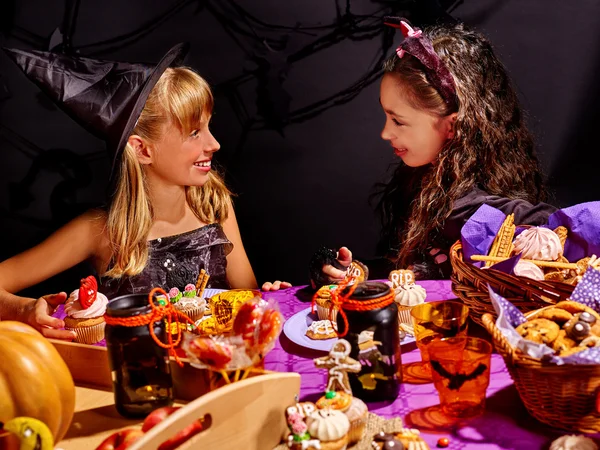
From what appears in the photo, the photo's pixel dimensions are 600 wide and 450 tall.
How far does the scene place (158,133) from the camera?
2.44 m

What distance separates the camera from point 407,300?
5.56 feet

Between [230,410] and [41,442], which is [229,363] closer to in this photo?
[230,410]

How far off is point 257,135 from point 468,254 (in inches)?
61.5

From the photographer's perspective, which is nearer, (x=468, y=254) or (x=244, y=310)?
(x=244, y=310)

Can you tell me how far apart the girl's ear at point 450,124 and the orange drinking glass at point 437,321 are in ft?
3.78

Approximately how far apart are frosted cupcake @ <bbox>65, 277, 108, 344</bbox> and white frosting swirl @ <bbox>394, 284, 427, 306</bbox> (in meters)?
0.80

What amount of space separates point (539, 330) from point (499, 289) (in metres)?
0.26

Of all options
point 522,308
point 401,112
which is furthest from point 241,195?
point 522,308

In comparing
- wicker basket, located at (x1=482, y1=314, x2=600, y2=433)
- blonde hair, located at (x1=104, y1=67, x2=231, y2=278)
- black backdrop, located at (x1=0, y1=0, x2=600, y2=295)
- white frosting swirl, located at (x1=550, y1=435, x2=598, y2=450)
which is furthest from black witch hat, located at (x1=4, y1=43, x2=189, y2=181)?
white frosting swirl, located at (x1=550, y1=435, x2=598, y2=450)

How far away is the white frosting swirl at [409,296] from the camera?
1692 millimetres

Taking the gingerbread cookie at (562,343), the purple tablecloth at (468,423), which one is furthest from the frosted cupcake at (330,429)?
the gingerbread cookie at (562,343)

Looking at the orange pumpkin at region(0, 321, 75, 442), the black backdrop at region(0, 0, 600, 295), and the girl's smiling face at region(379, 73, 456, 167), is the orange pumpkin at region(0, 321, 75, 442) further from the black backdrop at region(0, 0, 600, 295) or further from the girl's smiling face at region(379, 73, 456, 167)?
the black backdrop at region(0, 0, 600, 295)

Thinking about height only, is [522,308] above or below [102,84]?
below

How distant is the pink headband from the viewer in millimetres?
2295
